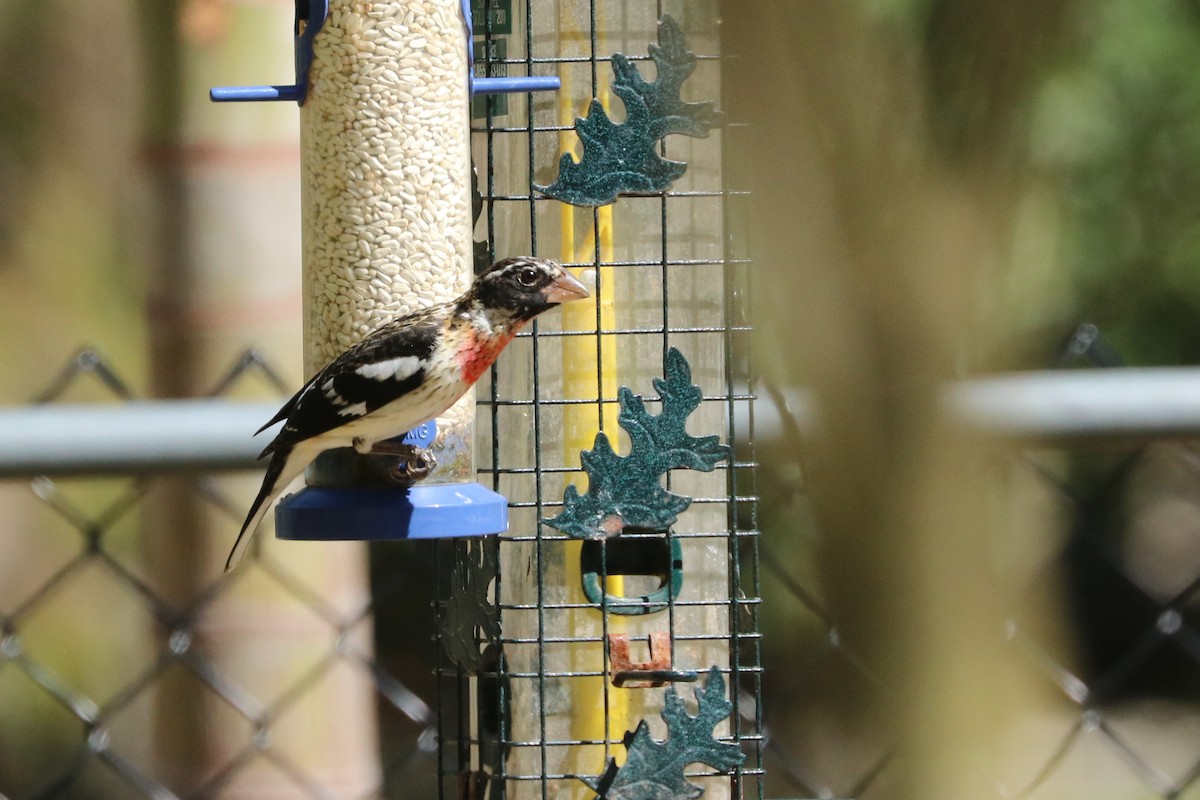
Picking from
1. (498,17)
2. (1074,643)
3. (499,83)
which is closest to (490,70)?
(498,17)

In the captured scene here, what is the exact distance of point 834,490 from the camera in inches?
28.6

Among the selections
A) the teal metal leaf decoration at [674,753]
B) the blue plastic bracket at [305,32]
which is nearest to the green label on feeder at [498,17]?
the blue plastic bracket at [305,32]

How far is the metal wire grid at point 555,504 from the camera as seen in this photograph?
4.79 ft

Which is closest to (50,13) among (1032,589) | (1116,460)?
(1032,589)

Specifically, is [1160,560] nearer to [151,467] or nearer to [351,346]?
[351,346]

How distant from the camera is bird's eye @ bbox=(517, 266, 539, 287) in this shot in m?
1.28

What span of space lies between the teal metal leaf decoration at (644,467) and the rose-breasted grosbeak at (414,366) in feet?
0.53

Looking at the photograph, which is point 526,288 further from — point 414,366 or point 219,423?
point 219,423

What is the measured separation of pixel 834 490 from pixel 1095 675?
878 millimetres

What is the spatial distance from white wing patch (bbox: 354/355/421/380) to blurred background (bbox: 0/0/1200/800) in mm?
114

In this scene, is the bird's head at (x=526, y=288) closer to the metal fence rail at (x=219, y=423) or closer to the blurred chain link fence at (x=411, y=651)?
the blurred chain link fence at (x=411, y=651)

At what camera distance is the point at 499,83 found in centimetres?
137

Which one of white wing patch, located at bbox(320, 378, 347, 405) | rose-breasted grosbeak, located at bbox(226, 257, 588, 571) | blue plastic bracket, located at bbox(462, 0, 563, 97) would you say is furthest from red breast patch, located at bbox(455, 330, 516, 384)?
blue plastic bracket, located at bbox(462, 0, 563, 97)

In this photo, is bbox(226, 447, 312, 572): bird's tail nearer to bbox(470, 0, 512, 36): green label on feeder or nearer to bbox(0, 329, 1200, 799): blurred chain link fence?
bbox(0, 329, 1200, 799): blurred chain link fence
